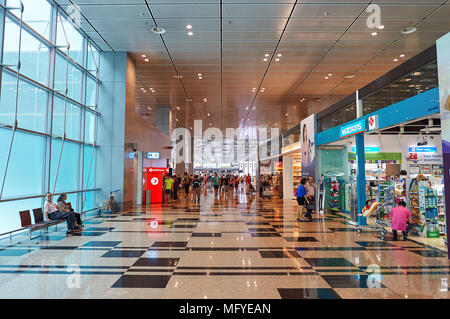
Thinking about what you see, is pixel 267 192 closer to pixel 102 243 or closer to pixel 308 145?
pixel 308 145

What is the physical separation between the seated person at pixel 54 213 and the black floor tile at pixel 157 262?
3.32m

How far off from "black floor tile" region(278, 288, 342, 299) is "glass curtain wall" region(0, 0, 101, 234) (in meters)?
5.53

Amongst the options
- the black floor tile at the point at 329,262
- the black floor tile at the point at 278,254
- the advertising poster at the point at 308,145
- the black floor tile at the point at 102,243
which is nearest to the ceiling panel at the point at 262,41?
the advertising poster at the point at 308,145

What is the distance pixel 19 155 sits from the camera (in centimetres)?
657

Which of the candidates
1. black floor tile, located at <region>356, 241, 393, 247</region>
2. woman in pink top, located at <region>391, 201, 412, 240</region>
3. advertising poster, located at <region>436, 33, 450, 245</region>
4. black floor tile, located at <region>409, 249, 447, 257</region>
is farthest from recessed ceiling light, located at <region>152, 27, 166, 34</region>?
black floor tile, located at <region>409, 249, 447, 257</region>

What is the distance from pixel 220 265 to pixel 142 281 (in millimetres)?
1236

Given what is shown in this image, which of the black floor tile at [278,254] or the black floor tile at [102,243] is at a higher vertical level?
the black floor tile at [102,243]

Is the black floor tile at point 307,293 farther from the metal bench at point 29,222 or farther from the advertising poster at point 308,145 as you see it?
the advertising poster at point 308,145

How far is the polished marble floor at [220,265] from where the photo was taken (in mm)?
3533

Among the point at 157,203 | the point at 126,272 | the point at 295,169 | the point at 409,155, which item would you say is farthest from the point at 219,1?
the point at 295,169

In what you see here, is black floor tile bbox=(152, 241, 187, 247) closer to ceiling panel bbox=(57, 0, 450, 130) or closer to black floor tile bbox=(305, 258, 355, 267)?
black floor tile bbox=(305, 258, 355, 267)

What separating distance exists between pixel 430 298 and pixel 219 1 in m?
7.27

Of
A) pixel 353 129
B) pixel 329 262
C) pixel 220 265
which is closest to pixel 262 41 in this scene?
pixel 353 129
